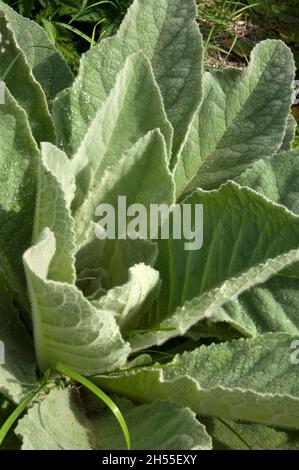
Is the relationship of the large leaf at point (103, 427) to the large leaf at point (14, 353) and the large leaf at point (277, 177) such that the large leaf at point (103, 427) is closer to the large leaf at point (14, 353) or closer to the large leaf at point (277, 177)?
the large leaf at point (14, 353)

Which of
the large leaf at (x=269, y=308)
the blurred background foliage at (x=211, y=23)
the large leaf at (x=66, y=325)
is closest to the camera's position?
the large leaf at (x=66, y=325)

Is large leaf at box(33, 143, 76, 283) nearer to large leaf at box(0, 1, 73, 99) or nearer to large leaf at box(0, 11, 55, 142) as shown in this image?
large leaf at box(0, 11, 55, 142)

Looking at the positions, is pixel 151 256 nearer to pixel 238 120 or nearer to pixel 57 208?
pixel 57 208

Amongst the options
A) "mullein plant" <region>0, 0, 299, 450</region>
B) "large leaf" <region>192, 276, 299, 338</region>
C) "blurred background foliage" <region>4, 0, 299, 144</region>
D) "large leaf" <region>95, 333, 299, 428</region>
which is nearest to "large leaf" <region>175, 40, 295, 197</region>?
"mullein plant" <region>0, 0, 299, 450</region>

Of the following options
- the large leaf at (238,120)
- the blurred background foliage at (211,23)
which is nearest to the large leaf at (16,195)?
the large leaf at (238,120)

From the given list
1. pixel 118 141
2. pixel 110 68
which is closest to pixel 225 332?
pixel 118 141

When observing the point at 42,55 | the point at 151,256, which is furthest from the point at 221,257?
the point at 42,55
